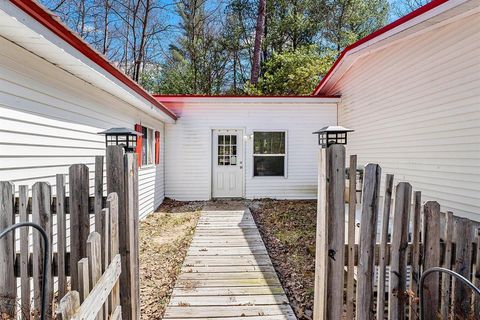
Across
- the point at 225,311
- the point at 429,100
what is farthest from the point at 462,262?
the point at 429,100

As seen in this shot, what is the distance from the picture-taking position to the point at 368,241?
1.93m

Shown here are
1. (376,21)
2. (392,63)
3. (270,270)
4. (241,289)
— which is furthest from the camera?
(376,21)

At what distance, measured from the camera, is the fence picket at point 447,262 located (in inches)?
79.0

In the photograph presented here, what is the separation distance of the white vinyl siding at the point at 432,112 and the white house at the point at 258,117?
2 centimetres

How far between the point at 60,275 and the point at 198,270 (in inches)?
73.9

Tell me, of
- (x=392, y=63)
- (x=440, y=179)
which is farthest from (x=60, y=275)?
(x=392, y=63)

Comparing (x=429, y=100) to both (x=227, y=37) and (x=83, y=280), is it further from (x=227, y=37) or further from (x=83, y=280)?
(x=227, y=37)

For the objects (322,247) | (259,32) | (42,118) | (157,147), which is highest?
(259,32)

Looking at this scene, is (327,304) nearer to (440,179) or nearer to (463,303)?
(463,303)

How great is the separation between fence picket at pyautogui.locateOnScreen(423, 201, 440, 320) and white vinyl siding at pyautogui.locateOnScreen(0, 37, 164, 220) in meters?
3.27

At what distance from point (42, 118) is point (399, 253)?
11.3ft

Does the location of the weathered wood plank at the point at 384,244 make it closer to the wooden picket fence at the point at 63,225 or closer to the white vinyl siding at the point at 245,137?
the wooden picket fence at the point at 63,225

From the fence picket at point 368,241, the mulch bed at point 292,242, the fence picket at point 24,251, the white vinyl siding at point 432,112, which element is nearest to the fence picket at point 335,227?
the fence picket at point 368,241

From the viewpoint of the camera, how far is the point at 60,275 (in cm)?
219
